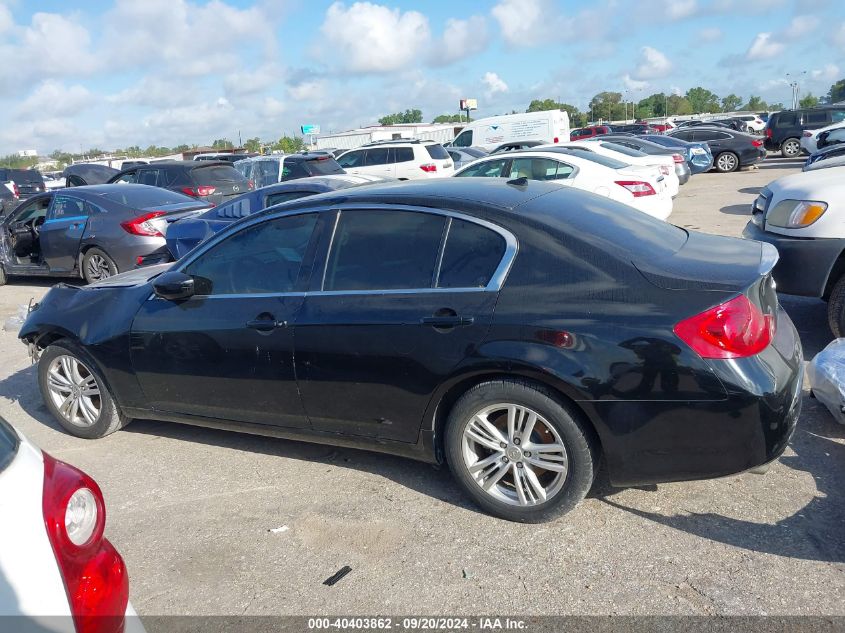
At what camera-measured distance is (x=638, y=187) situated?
1042cm

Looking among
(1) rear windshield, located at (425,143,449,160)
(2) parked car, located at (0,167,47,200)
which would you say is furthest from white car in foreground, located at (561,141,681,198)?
(2) parked car, located at (0,167,47,200)

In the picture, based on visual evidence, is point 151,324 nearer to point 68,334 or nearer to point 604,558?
point 68,334

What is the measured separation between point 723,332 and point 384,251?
1.72 meters

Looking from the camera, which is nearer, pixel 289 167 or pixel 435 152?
pixel 289 167

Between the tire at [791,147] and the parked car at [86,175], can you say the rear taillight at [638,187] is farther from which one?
the tire at [791,147]

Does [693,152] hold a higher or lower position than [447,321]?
lower

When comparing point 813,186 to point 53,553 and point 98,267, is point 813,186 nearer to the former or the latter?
point 53,553

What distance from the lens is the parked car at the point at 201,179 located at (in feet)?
43.4

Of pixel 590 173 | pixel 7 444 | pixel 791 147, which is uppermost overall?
pixel 7 444

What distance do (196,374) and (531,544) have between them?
2195 mm

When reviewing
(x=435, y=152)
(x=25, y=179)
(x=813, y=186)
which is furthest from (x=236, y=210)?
(x=25, y=179)

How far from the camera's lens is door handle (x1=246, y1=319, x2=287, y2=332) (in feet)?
12.8

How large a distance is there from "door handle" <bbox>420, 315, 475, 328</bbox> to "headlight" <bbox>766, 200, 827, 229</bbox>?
131 inches

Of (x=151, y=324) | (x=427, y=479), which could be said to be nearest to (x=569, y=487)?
(x=427, y=479)
